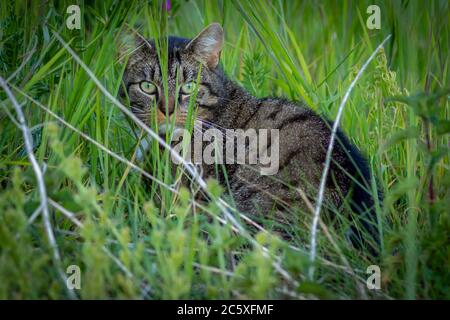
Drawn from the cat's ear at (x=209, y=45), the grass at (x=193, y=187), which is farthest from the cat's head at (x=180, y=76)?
the grass at (x=193, y=187)

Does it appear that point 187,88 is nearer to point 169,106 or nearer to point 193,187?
point 169,106

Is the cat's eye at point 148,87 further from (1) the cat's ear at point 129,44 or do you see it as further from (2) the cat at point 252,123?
(1) the cat's ear at point 129,44

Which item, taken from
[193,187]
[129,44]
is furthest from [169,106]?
[193,187]

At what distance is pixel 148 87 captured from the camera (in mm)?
2859

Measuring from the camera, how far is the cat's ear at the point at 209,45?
2.82m

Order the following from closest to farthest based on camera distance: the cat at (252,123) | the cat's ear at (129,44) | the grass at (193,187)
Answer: the grass at (193,187)
the cat at (252,123)
the cat's ear at (129,44)

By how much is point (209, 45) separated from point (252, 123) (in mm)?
460

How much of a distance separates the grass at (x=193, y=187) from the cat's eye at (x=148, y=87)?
176 millimetres

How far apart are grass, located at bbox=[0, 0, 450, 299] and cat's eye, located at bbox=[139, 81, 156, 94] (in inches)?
6.9

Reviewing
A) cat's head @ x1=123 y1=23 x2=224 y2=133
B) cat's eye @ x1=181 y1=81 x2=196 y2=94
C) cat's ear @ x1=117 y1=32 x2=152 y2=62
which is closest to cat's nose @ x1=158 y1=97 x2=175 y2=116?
cat's head @ x1=123 y1=23 x2=224 y2=133

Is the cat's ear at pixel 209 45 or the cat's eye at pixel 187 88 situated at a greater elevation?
the cat's ear at pixel 209 45

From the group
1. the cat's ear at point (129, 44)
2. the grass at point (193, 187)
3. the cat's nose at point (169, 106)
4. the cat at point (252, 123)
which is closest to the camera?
the grass at point (193, 187)
